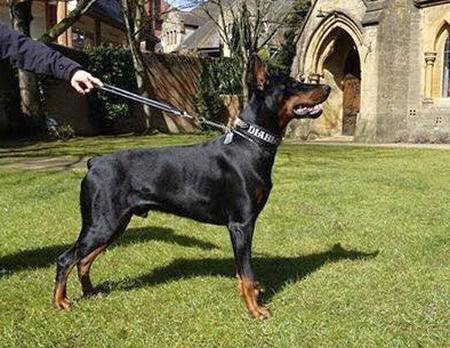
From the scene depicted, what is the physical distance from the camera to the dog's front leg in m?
4.69

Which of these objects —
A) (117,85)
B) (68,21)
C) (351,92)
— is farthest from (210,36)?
(68,21)

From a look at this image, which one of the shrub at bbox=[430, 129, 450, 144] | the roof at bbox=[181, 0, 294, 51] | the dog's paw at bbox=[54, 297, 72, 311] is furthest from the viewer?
the roof at bbox=[181, 0, 294, 51]

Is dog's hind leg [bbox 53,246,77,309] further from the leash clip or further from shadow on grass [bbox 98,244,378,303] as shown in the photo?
the leash clip

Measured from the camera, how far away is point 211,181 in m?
4.95

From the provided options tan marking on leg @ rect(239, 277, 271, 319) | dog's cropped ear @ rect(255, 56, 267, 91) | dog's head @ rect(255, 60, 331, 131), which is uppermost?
dog's cropped ear @ rect(255, 56, 267, 91)

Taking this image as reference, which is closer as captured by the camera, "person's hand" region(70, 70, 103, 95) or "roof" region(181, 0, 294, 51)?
"person's hand" region(70, 70, 103, 95)

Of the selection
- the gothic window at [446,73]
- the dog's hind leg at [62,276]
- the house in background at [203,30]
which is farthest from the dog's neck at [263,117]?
the house in background at [203,30]

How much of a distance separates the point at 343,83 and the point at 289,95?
26.2 m

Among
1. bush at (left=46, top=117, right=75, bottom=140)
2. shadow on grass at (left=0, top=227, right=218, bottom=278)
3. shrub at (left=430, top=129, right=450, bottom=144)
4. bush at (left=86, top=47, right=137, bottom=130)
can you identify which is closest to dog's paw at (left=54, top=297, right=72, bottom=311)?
shadow on grass at (left=0, top=227, right=218, bottom=278)

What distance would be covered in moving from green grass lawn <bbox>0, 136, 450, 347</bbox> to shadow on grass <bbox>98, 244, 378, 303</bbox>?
0.01m

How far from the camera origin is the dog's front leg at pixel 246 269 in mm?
4691

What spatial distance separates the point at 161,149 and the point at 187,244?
7.52ft

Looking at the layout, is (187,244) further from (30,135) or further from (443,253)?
(30,135)

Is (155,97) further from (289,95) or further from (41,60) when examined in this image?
(289,95)
